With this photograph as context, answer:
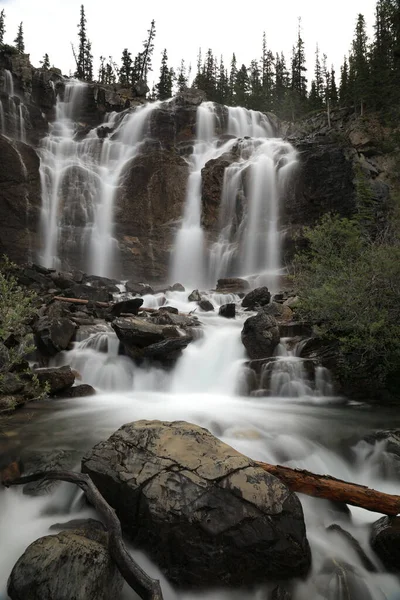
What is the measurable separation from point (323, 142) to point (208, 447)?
92.0 feet

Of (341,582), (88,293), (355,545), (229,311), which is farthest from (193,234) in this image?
(341,582)

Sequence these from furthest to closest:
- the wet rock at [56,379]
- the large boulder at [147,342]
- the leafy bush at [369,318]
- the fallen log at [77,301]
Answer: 1. the fallen log at [77,301]
2. the large boulder at [147,342]
3. the wet rock at [56,379]
4. the leafy bush at [369,318]

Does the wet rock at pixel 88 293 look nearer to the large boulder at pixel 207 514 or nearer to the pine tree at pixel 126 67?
the large boulder at pixel 207 514

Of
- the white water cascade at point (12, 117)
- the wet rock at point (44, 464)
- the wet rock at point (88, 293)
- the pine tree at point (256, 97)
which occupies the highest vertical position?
the pine tree at point (256, 97)

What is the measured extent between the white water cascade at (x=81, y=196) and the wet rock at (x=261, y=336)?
627 inches

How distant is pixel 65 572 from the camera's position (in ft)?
10.0

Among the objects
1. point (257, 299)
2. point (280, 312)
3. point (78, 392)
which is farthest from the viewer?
point (257, 299)

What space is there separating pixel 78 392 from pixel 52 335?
269cm

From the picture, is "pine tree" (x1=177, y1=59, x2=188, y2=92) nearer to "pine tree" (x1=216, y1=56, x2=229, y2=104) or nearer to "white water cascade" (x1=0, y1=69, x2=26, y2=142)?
"pine tree" (x1=216, y1=56, x2=229, y2=104)

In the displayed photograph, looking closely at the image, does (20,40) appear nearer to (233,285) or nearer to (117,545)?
(233,285)

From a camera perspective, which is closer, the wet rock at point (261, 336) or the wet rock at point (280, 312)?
the wet rock at point (261, 336)

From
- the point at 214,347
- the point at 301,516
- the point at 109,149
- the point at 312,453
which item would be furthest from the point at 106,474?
the point at 109,149

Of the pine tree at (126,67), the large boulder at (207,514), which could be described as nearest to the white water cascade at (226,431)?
the large boulder at (207,514)

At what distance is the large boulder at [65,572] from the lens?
299 centimetres
